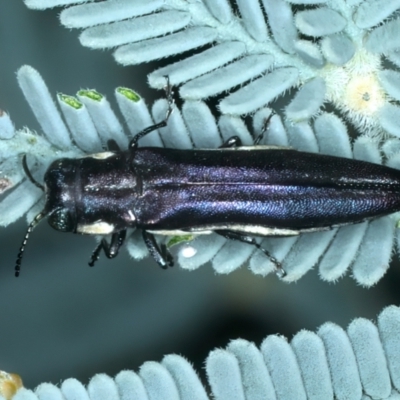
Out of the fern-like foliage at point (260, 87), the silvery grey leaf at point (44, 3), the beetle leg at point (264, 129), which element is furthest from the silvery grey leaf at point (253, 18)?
the silvery grey leaf at point (44, 3)

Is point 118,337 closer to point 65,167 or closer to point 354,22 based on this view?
point 65,167

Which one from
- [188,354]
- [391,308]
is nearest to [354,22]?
[391,308]

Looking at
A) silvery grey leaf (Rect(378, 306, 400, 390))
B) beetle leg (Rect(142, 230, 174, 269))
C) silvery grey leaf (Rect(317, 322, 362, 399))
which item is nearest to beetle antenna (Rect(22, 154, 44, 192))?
beetle leg (Rect(142, 230, 174, 269))

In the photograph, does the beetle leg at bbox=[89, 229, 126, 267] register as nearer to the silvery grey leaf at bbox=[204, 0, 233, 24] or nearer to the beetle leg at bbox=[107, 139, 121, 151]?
the beetle leg at bbox=[107, 139, 121, 151]

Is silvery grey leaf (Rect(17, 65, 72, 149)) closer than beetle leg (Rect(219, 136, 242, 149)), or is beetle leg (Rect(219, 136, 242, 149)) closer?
silvery grey leaf (Rect(17, 65, 72, 149))

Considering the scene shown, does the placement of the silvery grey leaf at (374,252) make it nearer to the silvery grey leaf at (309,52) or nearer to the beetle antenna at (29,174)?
the silvery grey leaf at (309,52)
